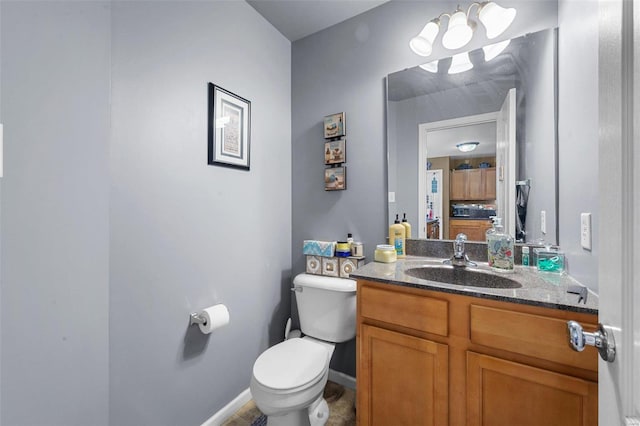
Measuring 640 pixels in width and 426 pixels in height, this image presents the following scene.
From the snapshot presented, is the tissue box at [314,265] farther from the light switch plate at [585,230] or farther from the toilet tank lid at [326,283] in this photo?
the light switch plate at [585,230]

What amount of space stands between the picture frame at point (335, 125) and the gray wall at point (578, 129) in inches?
44.0

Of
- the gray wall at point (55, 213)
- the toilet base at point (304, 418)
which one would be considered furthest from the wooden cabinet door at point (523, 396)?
the gray wall at point (55, 213)

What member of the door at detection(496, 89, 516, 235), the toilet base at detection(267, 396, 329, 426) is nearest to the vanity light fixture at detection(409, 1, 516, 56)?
the door at detection(496, 89, 516, 235)

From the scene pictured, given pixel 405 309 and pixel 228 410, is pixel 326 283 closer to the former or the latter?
pixel 405 309

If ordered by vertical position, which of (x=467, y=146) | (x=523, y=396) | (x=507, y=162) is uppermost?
(x=467, y=146)

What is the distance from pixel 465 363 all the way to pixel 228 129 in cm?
160

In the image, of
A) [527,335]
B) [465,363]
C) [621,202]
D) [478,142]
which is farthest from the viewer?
[478,142]

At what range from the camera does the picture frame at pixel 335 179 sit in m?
1.86

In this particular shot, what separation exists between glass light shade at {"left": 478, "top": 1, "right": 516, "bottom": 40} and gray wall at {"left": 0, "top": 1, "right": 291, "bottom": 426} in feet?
4.32

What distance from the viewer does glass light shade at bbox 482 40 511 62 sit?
4.57 feet

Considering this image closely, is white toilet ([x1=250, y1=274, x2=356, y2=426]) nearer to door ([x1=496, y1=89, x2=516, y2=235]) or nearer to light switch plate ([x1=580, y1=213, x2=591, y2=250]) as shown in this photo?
door ([x1=496, y1=89, x2=516, y2=235])

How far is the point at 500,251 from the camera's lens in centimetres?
129

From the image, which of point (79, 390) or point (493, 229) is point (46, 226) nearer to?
point (79, 390)

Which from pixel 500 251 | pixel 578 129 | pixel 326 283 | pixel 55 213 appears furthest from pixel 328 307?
pixel 578 129
